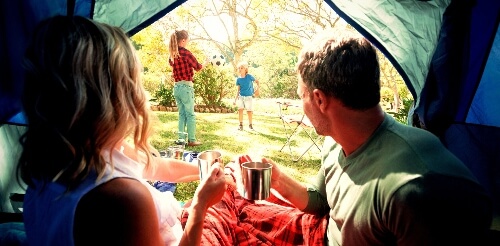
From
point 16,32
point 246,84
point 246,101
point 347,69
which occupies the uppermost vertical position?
point 16,32

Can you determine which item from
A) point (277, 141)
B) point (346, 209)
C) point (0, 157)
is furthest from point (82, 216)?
point (277, 141)

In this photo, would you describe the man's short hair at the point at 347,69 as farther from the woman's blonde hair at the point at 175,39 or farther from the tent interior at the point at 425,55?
the woman's blonde hair at the point at 175,39

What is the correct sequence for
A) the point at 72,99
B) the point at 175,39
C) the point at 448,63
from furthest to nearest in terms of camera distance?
the point at 175,39
the point at 448,63
the point at 72,99

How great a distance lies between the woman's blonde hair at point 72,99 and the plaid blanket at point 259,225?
0.98m

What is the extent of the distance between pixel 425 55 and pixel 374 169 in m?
0.89

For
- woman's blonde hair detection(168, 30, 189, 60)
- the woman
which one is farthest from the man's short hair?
woman's blonde hair detection(168, 30, 189, 60)

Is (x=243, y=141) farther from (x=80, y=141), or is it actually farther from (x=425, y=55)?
(x=80, y=141)

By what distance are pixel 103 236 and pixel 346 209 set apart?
110cm

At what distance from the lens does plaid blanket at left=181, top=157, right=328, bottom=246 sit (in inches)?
79.5

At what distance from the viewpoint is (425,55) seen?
6.51 ft

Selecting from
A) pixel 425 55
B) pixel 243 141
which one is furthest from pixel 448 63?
pixel 243 141

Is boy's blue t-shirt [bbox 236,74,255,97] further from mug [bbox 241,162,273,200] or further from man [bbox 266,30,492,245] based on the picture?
mug [bbox 241,162,273,200]

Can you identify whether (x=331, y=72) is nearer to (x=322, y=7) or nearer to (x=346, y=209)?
(x=346, y=209)

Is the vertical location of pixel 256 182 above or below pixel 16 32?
below
